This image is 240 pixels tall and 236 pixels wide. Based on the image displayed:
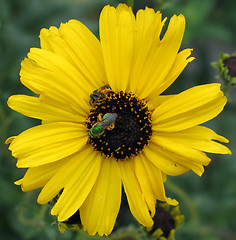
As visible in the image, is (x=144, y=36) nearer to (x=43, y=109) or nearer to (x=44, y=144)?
(x=43, y=109)

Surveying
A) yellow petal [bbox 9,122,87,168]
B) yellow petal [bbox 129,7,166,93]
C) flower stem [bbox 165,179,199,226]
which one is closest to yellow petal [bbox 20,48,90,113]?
yellow petal [bbox 9,122,87,168]

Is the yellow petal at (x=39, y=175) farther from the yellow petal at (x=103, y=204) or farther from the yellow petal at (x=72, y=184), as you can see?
the yellow petal at (x=103, y=204)

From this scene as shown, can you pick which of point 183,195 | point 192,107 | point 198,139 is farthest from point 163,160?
point 183,195

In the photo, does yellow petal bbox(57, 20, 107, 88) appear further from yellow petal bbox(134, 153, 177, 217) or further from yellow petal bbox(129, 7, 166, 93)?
yellow petal bbox(134, 153, 177, 217)

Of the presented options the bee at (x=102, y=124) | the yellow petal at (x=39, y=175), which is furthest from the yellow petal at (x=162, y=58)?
the yellow petal at (x=39, y=175)

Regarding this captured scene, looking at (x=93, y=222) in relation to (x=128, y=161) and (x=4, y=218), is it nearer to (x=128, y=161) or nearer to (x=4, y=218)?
(x=128, y=161)
